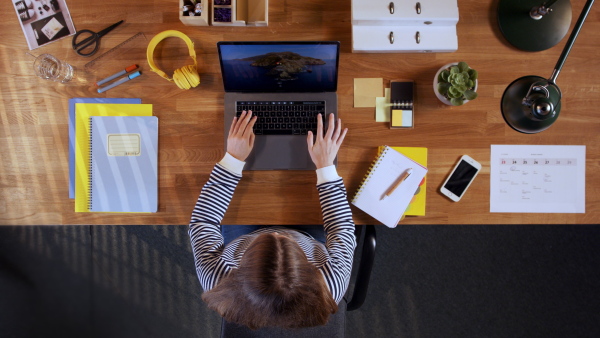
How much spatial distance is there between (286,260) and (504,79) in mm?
870

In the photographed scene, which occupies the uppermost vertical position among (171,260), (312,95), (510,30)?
(510,30)

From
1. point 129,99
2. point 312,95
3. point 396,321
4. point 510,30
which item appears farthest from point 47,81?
point 396,321

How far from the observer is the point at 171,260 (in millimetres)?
1734

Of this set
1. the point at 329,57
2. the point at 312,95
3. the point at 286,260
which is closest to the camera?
the point at 286,260

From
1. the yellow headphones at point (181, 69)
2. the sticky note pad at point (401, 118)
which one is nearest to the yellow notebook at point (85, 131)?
the yellow headphones at point (181, 69)

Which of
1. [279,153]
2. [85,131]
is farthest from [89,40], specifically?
[279,153]

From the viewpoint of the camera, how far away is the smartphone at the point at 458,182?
1.09m

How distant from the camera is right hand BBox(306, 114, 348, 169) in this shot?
1.04 m

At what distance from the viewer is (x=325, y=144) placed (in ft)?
3.42

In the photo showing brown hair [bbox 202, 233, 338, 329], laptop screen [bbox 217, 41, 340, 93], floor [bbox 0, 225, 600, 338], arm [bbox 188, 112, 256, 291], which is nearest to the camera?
brown hair [bbox 202, 233, 338, 329]

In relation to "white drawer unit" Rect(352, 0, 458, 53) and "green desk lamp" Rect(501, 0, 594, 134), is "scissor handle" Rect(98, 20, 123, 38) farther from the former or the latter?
"green desk lamp" Rect(501, 0, 594, 134)

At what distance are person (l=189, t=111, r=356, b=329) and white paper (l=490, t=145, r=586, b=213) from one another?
0.50m

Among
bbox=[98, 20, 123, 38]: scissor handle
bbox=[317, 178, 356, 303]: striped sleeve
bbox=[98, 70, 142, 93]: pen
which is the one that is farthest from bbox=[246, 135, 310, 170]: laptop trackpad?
bbox=[98, 20, 123, 38]: scissor handle

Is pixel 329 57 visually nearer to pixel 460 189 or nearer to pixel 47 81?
pixel 460 189
